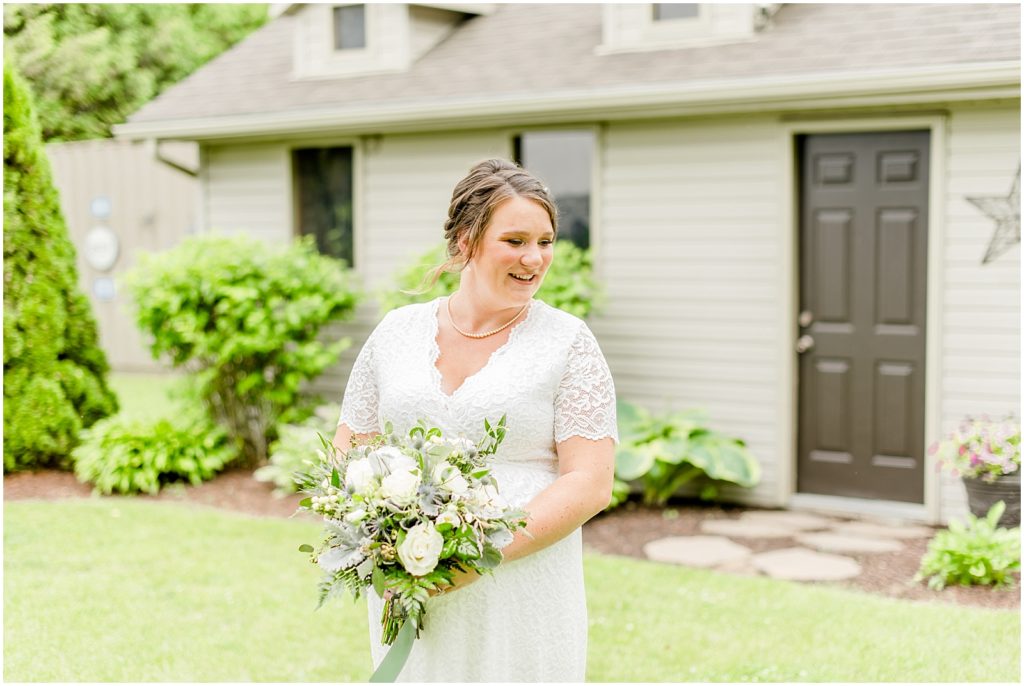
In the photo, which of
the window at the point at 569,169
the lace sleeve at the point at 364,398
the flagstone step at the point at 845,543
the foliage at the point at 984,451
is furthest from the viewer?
the window at the point at 569,169

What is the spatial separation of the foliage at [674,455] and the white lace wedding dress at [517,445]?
4.61 meters

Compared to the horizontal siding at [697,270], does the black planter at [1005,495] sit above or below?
below

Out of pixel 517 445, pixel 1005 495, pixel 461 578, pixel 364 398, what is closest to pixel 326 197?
pixel 1005 495

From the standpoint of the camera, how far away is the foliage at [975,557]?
562 centimetres

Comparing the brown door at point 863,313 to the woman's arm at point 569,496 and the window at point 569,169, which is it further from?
the woman's arm at point 569,496

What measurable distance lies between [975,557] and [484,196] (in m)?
4.18

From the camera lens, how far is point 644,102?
24.4 feet

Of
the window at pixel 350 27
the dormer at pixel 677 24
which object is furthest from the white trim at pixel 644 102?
the window at pixel 350 27

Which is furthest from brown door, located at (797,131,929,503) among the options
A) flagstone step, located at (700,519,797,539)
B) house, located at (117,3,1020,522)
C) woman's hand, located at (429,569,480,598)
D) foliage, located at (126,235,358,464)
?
woman's hand, located at (429,569,480,598)

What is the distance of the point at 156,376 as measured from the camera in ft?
48.7

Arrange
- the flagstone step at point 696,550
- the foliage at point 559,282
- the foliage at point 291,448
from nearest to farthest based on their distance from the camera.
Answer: the flagstone step at point 696,550, the foliage at point 559,282, the foliage at point 291,448

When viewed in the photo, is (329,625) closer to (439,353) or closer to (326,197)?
(439,353)

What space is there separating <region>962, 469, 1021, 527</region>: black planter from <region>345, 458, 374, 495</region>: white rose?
4937mm

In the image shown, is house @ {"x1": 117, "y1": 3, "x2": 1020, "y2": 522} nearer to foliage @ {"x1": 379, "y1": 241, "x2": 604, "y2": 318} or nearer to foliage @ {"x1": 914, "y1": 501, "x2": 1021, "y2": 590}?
foliage @ {"x1": 379, "y1": 241, "x2": 604, "y2": 318}
